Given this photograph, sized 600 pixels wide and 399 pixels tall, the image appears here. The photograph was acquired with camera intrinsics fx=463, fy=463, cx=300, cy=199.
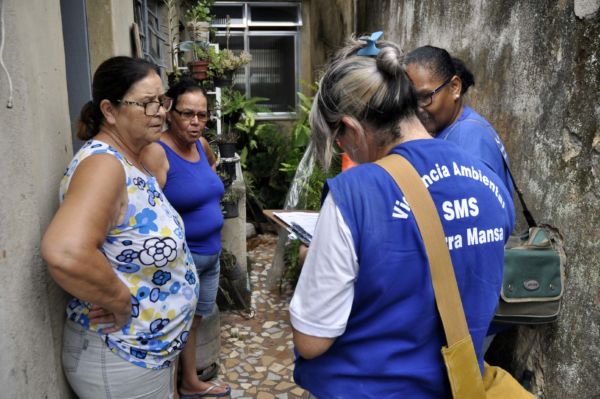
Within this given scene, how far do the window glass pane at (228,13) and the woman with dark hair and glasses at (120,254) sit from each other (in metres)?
7.34

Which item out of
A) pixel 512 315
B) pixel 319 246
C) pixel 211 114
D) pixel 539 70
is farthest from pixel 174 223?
pixel 211 114

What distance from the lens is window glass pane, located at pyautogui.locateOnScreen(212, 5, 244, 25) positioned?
28.5 feet

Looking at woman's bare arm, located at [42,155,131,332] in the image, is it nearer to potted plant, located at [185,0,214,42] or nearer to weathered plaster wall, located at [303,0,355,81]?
potted plant, located at [185,0,214,42]

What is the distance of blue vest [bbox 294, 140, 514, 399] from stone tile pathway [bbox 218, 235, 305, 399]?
2.29m

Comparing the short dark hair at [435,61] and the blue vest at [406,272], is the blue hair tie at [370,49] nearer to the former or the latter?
the blue vest at [406,272]

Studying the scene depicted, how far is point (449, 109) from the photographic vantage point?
2324 millimetres

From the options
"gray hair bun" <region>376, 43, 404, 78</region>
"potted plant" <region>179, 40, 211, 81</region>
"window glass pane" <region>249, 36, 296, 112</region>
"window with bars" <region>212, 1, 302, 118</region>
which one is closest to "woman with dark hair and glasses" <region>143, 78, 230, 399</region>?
"gray hair bun" <region>376, 43, 404, 78</region>

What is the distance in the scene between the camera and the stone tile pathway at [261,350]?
3449 millimetres

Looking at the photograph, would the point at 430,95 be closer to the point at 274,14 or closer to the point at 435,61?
the point at 435,61

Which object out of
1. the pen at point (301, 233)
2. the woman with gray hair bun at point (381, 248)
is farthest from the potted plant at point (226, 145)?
the woman with gray hair bun at point (381, 248)

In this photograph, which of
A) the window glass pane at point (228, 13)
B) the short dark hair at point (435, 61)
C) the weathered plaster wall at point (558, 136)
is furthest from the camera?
the window glass pane at point (228, 13)

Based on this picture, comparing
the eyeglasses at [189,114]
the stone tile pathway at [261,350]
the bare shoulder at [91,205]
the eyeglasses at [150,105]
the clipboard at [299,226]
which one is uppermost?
the eyeglasses at [150,105]

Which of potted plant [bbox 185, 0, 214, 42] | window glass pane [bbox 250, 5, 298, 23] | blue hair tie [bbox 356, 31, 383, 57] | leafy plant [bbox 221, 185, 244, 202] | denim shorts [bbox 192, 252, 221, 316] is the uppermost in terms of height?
window glass pane [bbox 250, 5, 298, 23]

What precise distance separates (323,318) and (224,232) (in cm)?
347
